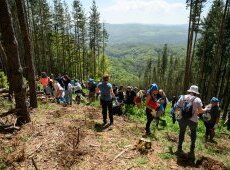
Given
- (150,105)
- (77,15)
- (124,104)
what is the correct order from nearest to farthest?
(150,105) < (124,104) < (77,15)

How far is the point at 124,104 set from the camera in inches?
716

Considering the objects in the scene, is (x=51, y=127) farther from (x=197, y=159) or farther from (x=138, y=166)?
(x=197, y=159)

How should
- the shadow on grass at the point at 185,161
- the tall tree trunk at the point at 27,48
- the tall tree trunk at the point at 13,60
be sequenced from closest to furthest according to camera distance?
the shadow on grass at the point at 185,161, the tall tree trunk at the point at 13,60, the tall tree trunk at the point at 27,48

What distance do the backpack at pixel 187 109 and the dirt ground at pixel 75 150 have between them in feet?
4.23

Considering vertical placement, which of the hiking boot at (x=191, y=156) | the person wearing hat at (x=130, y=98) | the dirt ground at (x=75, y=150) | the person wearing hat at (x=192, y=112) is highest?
the person wearing hat at (x=192, y=112)

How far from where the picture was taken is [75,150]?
841cm

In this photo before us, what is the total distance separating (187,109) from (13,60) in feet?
19.0

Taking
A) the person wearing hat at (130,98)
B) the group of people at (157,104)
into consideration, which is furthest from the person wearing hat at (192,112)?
the person wearing hat at (130,98)

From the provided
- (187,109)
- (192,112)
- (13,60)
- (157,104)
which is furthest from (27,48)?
(192,112)

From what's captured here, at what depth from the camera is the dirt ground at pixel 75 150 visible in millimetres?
7605

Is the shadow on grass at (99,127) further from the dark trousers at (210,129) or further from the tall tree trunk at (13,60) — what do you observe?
the dark trousers at (210,129)

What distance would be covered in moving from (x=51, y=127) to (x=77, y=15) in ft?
162

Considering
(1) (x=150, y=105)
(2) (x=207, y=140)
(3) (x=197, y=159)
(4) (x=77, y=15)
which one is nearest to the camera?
(3) (x=197, y=159)

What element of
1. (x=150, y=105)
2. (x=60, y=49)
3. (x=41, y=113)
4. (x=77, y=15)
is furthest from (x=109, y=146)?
(x=60, y=49)
